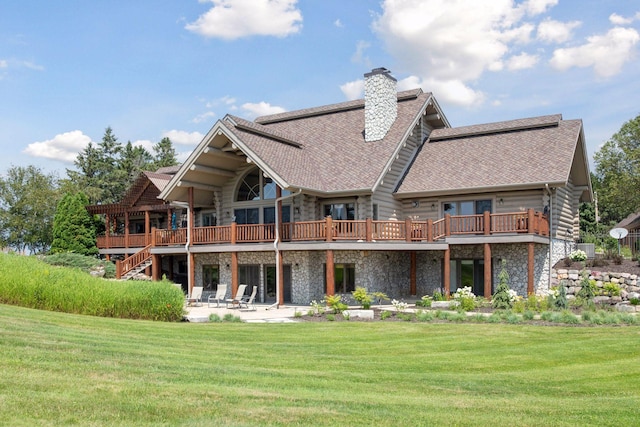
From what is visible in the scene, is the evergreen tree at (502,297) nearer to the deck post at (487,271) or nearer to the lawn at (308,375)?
the deck post at (487,271)

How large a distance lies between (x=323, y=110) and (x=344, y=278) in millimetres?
11097

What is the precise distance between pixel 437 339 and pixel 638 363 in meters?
4.23

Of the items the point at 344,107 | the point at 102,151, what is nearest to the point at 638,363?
the point at 344,107

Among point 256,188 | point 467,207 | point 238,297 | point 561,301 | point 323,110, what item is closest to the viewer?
point 561,301

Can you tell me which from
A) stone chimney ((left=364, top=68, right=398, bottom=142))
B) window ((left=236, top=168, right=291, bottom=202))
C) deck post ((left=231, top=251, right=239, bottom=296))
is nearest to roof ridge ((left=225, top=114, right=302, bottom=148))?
window ((left=236, top=168, right=291, bottom=202))

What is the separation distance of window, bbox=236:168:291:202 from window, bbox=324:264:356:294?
4.52 metres

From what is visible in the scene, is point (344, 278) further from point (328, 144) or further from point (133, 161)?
point (133, 161)

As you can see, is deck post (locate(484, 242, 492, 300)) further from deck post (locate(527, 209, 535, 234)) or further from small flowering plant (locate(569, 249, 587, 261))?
small flowering plant (locate(569, 249, 587, 261))

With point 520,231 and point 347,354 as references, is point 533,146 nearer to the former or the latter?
point 520,231

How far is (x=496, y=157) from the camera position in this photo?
90.9 ft

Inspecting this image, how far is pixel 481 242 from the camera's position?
24.3 m

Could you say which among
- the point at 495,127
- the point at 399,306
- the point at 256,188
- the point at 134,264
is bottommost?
the point at 399,306

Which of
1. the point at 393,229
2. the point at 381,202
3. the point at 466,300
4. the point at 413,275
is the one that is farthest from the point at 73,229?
the point at 466,300

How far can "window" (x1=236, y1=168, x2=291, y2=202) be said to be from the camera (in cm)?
2848
